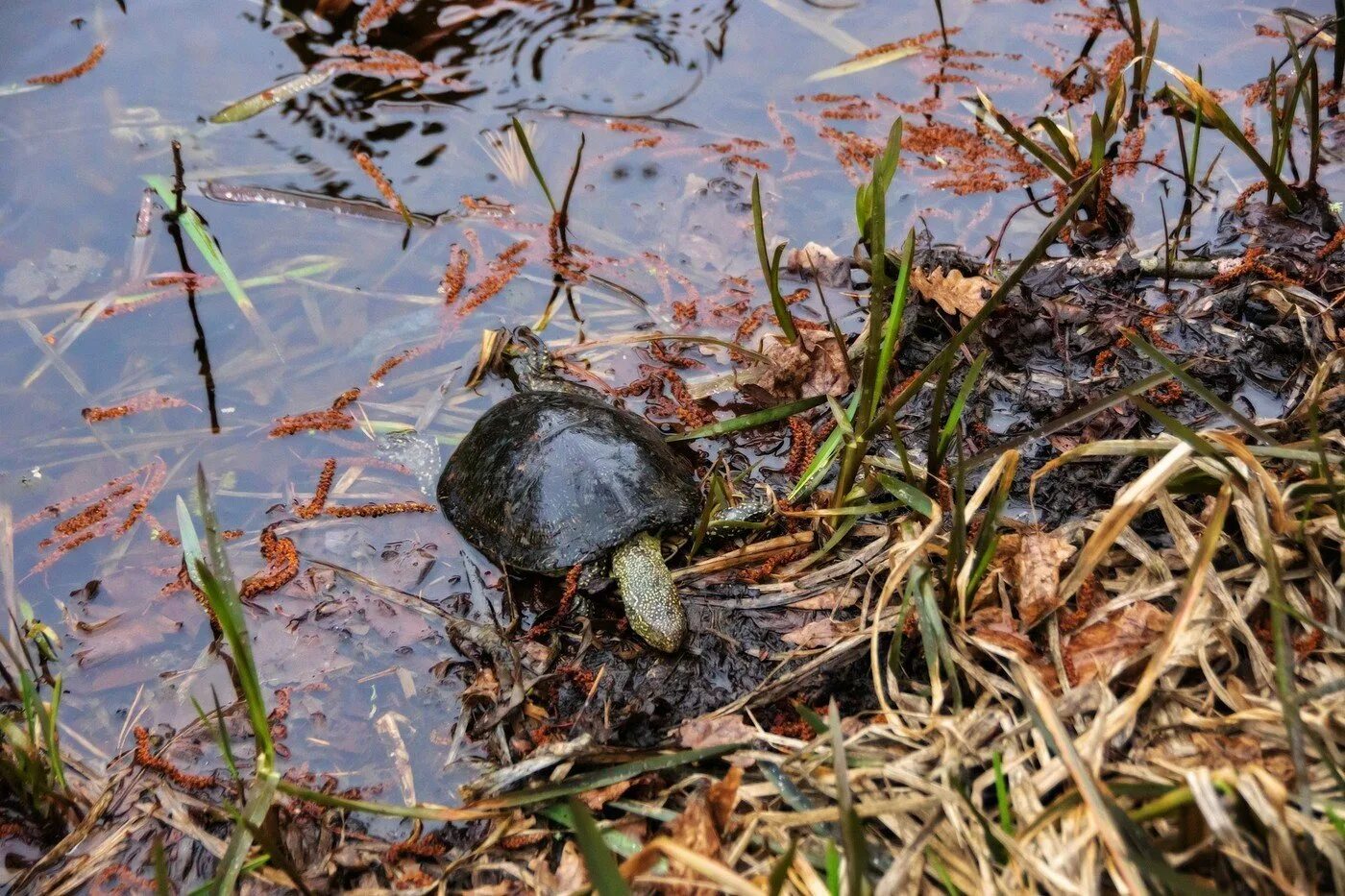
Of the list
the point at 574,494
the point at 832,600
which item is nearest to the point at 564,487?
the point at 574,494

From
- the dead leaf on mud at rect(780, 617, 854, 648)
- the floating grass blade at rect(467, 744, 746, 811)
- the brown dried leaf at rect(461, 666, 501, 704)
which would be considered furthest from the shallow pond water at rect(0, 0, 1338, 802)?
the dead leaf on mud at rect(780, 617, 854, 648)

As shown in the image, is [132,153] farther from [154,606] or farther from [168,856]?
[168,856]

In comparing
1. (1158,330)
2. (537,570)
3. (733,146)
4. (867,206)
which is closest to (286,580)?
(537,570)

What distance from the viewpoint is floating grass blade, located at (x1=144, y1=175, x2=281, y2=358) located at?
4.37 meters

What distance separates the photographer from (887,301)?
4.14m

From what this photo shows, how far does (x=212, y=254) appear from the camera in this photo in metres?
4.52

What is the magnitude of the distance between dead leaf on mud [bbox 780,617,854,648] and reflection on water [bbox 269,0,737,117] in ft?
11.4

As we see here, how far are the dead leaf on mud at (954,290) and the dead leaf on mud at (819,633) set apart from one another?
1.62 metres

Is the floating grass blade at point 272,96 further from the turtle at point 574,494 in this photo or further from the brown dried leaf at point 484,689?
the brown dried leaf at point 484,689

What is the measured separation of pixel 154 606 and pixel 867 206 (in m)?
3.12

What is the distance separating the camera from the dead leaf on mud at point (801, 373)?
153 inches

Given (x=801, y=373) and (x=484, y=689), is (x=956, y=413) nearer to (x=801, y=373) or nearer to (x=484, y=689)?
(x=801, y=373)

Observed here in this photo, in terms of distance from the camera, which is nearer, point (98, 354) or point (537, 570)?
point (537, 570)

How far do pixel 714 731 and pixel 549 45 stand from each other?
14.7 ft
